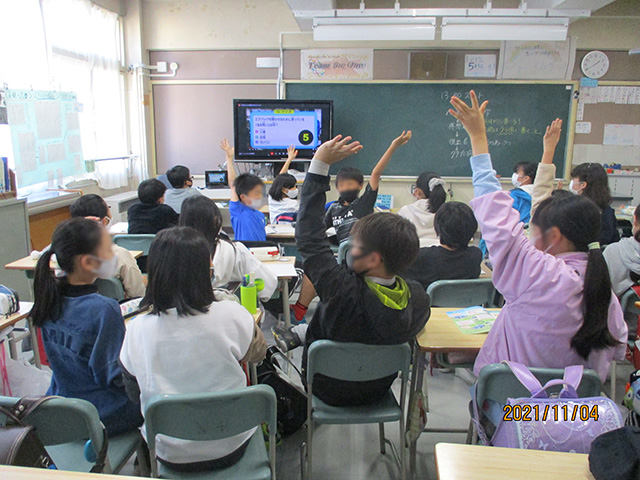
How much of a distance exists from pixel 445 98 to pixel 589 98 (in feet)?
5.39

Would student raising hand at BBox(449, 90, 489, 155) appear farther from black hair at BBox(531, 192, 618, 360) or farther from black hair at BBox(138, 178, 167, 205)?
black hair at BBox(138, 178, 167, 205)

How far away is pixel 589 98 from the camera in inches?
210

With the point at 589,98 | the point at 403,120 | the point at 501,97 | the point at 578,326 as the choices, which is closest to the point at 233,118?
the point at 403,120

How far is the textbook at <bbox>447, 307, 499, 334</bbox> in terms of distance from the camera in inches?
72.3

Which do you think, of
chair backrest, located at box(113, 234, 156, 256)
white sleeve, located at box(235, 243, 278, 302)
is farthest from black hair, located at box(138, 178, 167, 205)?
white sleeve, located at box(235, 243, 278, 302)

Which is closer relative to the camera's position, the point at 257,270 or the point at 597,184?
the point at 257,270

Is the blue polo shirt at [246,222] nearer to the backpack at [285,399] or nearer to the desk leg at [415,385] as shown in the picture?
the backpack at [285,399]

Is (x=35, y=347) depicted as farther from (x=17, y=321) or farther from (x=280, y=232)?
(x=280, y=232)

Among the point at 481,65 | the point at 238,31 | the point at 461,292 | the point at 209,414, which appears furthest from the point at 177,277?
the point at 481,65

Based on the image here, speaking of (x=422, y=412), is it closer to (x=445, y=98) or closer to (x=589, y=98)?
(x=445, y=98)

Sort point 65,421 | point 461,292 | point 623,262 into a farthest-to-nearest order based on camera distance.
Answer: point 623,262
point 461,292
point 65,421

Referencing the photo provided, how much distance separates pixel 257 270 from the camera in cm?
253

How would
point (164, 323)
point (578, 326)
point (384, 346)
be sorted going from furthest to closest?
point (384, 346) → point (578, 326) → point (164, 323)

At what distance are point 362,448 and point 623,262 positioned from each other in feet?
5.81
